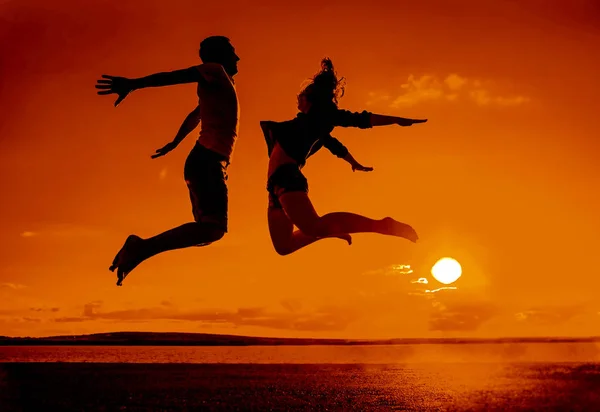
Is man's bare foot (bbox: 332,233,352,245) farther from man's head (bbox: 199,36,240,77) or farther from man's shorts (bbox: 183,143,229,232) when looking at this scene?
man's head (bbox: 199,36,240,77)

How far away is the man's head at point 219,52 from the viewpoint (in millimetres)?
6699

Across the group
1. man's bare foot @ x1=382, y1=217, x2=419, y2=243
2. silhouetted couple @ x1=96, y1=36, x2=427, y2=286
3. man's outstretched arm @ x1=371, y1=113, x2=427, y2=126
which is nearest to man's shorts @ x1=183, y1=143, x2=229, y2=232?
silhouetted couple @ x1=96, y1=36, x2=427, y2=286

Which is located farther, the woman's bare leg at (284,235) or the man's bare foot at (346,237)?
the woman's bare leg at (284,235)

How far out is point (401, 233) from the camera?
6984mm

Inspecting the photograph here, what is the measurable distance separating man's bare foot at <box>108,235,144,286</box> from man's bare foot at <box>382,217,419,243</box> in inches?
93.8

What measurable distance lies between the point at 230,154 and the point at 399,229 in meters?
1.83

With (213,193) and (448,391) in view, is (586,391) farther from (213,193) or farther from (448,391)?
(213,193)

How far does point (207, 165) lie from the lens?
6.43 m

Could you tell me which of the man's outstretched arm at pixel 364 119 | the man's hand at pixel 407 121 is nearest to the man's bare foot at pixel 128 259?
the man's outstretched arm at pixel 364 119

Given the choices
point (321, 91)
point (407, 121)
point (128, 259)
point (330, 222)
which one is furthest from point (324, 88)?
point (128, 259)

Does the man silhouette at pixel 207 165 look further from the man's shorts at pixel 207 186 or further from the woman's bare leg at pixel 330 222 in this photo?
the woman's bare leg at pixel 330 222

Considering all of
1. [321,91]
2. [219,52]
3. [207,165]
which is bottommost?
[207,165]

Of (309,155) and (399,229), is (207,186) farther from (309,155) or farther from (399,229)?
(399,229)

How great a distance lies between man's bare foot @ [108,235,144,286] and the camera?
6.58 m
